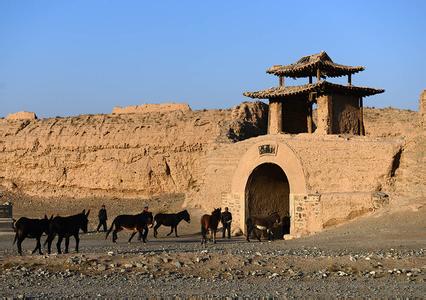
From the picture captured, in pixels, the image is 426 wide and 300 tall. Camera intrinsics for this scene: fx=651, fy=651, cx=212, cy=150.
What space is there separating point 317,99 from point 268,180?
3673 millimetres

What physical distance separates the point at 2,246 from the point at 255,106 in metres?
19.1

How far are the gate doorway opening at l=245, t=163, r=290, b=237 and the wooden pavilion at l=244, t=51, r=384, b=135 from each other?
2.34 meters

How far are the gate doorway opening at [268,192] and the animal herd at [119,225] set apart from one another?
42 centimetres

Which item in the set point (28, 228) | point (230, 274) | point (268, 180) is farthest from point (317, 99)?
point (230, 274)

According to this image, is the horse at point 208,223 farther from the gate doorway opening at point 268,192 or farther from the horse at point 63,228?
the horse at point 63,228

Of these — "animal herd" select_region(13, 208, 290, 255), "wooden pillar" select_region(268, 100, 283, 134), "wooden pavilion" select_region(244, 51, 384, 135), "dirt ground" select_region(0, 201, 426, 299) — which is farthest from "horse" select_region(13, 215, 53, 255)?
"wooden pillar" select_region(268, 100, 283, 134)

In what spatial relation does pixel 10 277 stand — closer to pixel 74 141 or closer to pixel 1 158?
pixel 74 141

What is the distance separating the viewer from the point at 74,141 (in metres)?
41.3

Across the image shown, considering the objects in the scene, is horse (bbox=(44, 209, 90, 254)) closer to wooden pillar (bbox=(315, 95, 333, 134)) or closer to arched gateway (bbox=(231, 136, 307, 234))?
arched gateway (bbox=(231, 136, 307, 234))

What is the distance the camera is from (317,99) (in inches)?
990

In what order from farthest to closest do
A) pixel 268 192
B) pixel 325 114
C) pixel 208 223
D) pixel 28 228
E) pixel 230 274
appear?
pixel 268 192 < pixel 325 114 < pixel 208 223 < pixel 28 228 < pixel 230 274

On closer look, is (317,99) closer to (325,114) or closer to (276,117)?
(325,114)

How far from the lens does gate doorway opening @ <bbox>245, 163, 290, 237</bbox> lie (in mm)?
24719

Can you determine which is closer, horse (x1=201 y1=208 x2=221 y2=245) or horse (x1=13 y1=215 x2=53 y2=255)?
horse (x1=13 y1=215 x2=53 y2=255)
